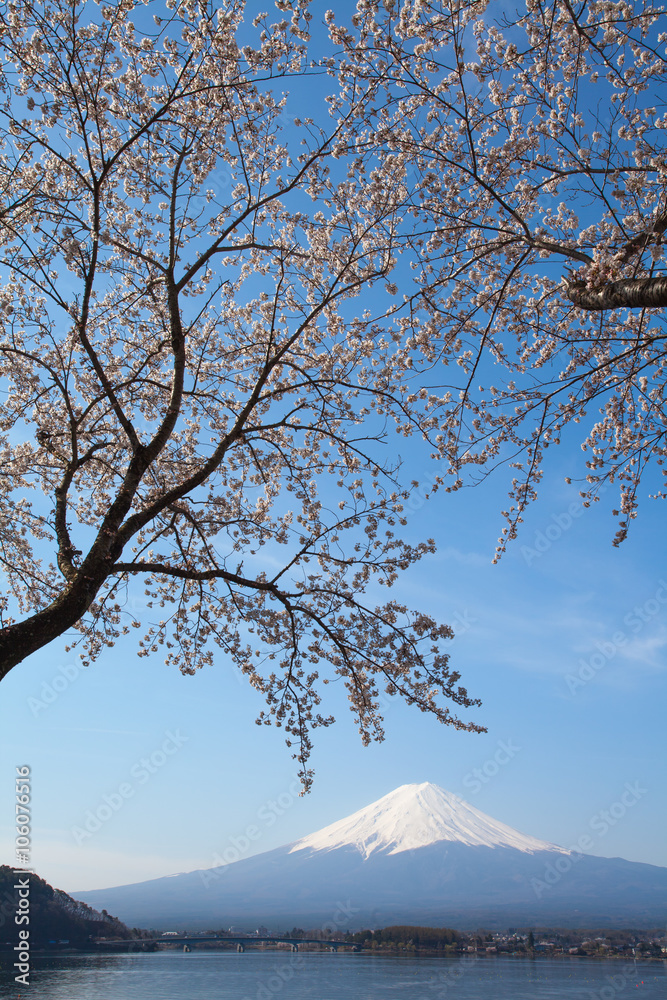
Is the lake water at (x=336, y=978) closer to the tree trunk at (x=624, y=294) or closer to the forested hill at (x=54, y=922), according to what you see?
A: the forested hill at (x=54, y=922)

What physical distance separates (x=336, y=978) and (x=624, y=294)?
41413mm

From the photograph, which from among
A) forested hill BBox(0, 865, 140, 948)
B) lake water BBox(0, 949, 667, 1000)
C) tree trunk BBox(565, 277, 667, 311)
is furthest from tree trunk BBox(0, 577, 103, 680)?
lake water BBox(0, 949, 667, 1000)

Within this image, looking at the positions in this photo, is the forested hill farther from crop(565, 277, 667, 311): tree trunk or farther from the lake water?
crop(565, 277, 667, 311): tree trunk

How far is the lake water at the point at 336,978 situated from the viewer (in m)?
24.4

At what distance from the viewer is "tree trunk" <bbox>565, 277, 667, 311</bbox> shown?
2.77 meters

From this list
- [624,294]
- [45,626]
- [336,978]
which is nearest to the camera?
[624,294]

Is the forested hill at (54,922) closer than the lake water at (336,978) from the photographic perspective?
Yes

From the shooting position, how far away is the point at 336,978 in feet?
108

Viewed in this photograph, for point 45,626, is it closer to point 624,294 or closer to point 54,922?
point 624,294

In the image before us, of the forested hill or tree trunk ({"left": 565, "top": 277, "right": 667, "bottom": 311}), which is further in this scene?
the forested hill

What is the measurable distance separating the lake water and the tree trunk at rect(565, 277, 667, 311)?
26.0 metres

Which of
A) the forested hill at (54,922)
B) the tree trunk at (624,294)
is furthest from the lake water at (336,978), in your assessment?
the tree trunk at (624,294)

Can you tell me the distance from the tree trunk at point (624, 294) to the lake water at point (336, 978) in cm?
2602

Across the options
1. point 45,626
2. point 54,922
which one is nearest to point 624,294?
point 45,626
